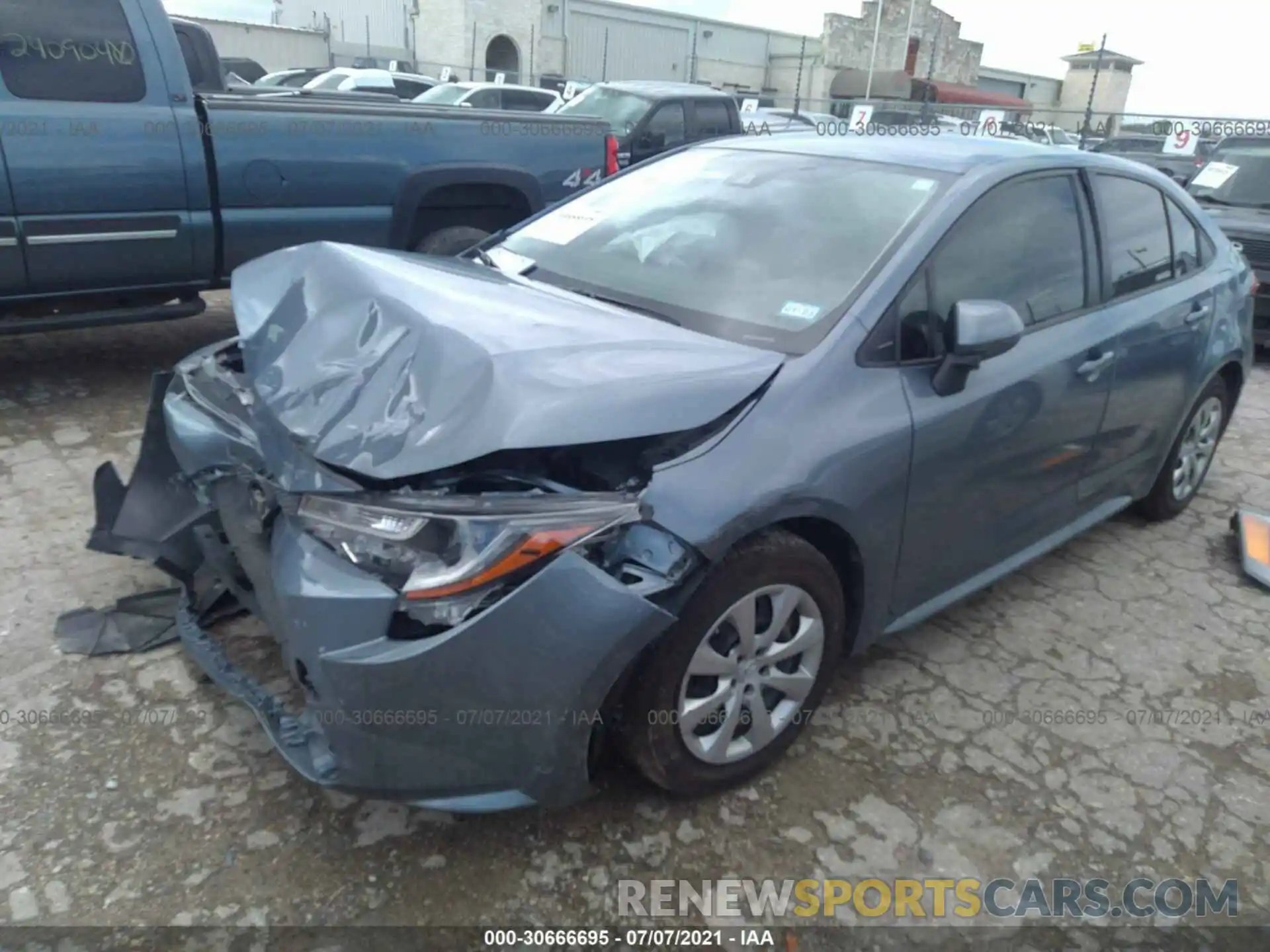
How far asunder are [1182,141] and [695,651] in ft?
59.5

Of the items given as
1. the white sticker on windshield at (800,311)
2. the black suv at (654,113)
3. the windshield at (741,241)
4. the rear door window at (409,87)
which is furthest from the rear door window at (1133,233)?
the rear door window at (409,87)

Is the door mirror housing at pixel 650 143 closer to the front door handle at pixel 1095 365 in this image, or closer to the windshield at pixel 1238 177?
the windshield at pixel 1238 177

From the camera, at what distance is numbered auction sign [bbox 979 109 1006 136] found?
17.4 meters

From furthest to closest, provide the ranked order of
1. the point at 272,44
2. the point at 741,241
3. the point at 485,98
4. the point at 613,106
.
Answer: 1. the point at 272,44
2. the point at 485,98
3. the point at 613,106
4. the point at 741,241

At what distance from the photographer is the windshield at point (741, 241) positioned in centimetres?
273

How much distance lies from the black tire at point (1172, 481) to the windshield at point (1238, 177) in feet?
15.8

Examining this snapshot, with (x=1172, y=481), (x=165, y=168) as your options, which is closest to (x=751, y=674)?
(x=1172, y=481)

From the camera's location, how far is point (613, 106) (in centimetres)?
1112

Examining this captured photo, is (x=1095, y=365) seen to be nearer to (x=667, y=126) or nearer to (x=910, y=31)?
(x=667, y=126)

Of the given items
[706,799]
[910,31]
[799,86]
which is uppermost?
[910,31]

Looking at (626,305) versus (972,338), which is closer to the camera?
(972,338)

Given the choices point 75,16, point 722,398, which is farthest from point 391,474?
point 75,16

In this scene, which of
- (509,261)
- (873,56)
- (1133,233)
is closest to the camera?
(509,261)

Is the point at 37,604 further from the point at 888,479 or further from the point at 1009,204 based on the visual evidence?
the point at 1009,204
